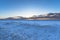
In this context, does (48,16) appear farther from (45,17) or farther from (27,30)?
(27,30)

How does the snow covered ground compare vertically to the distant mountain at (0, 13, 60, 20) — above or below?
below

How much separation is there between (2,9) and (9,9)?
0.31 feet

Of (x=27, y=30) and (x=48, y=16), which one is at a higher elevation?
(x=48, y=16)

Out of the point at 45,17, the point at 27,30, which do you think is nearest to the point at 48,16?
the point at 45,17

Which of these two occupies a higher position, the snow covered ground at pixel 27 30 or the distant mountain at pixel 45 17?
the distant mountain at pixel 45 17

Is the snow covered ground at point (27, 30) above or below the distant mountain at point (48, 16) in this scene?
below

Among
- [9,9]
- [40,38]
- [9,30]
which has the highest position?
[9,9]

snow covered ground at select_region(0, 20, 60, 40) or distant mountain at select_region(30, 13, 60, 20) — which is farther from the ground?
distant mountain at select_region(30, 13, 60, 20)

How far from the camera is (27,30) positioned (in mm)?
1793

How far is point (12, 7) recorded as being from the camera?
5.72 ft

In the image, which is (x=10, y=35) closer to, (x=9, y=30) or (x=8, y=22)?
(x=9, y=30)

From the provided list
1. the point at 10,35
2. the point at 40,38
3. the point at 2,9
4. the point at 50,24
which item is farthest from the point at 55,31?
the point at 2,9

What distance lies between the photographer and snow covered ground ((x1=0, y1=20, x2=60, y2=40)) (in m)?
1.77

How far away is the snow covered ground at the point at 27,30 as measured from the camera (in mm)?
1766
